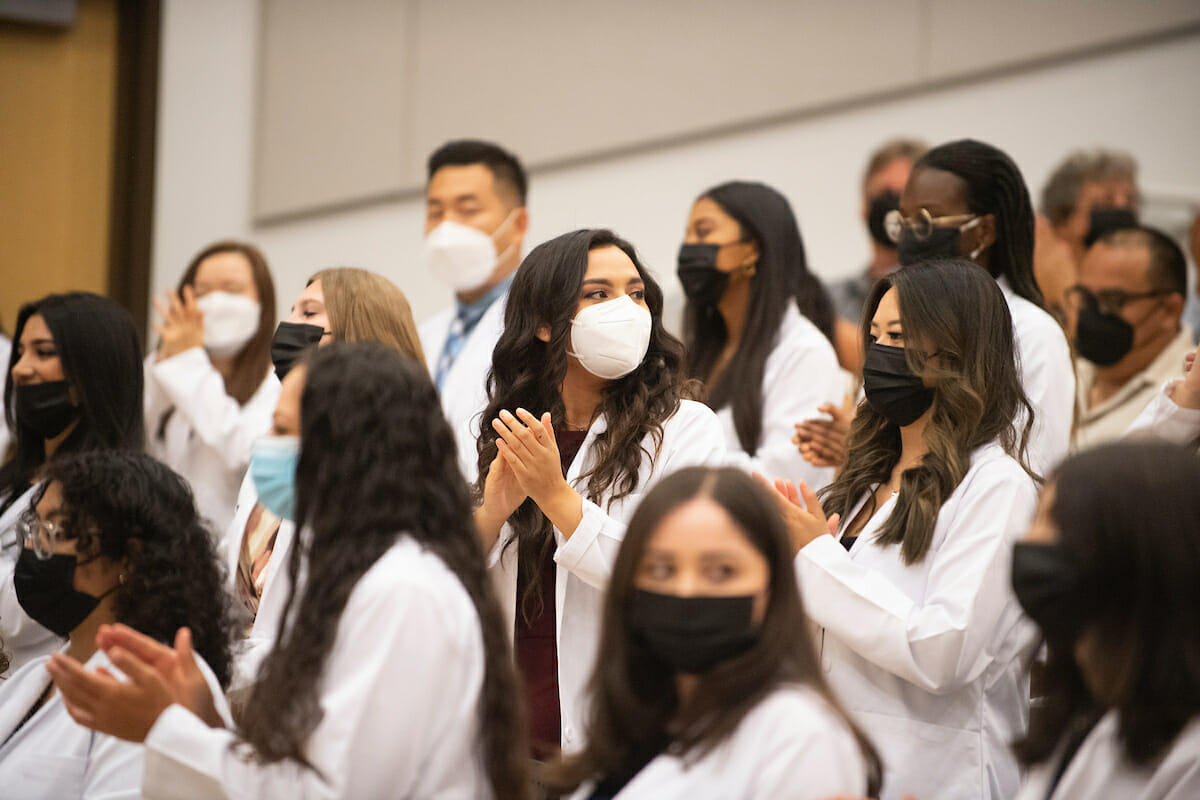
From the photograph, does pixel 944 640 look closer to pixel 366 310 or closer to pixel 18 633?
pixel 366 310

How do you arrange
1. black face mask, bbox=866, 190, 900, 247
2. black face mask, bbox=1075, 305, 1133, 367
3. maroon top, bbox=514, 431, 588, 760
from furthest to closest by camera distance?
black face mask, bbox=866, 190, 900, 247
black face mask, bbox=1075, 305, 1133, 367
maroon top, bbox=514, 431, 588, 760

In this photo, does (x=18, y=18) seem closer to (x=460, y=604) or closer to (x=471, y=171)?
(x=471, y=171)

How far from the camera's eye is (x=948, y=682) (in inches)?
112

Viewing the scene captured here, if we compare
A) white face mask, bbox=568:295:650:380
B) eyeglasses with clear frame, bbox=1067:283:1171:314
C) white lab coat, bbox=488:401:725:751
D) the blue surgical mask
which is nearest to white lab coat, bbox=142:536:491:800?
the blue surgical mask

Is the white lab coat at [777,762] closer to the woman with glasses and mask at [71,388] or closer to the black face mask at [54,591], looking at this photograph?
the black face mask at [54,591]

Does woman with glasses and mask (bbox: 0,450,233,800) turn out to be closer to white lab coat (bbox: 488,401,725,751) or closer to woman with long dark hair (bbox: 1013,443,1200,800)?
white lab coat (bbox: 488,401,725,751)

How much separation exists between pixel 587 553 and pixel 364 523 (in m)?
0.83

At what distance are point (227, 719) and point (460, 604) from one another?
651mm

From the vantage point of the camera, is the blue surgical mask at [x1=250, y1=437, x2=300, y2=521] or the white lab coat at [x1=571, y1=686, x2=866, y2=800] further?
the blue surgical mask at [x1=250, y1=437, x2=300, y2=521]

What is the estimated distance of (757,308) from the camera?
176 inches

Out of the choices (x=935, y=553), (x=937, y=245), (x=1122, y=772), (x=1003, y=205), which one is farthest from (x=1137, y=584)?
(x=1003, y=205)

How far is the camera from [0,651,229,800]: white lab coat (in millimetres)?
2668

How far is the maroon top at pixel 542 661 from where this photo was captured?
10.2 feet

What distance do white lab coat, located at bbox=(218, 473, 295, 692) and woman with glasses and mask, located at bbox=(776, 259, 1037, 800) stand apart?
122 cm
